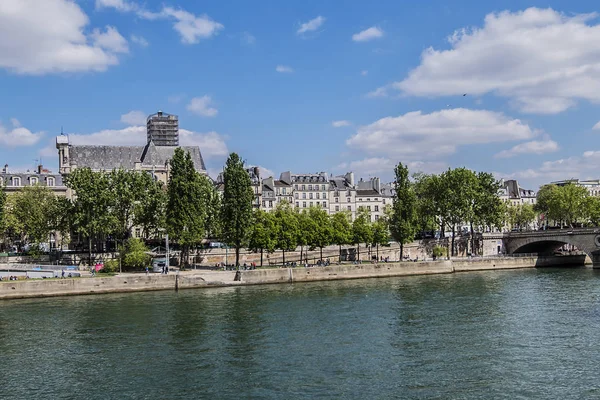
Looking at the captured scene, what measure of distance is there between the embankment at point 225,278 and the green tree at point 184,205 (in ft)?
17.6

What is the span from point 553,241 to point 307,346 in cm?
7249

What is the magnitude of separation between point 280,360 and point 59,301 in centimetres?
3385

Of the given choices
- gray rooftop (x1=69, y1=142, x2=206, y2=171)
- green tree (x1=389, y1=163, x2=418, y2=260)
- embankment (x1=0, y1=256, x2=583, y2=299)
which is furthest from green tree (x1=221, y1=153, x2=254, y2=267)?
gray rooftop (x1=69, y1=142, x2=206, y2=171)

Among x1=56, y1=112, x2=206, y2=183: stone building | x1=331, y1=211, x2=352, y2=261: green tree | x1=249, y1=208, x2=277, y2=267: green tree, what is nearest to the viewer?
x1=249, y1=208, x2=277, y2=267: green tree

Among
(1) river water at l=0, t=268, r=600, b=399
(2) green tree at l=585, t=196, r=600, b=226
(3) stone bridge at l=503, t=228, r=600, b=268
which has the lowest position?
(1) river water at l=0, t=268, r=600, b=399

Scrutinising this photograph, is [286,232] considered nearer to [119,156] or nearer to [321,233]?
[321,233]

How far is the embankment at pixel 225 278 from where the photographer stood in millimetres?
64250

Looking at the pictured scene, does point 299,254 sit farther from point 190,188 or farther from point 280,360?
point 280,360

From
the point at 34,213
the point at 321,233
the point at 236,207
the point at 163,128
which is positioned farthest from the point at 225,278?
the point at 163,128

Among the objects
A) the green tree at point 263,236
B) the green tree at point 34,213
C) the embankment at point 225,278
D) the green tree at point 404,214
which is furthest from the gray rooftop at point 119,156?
the embankment at point 225,278

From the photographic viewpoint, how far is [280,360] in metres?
35.8

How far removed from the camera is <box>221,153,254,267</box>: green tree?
78062 millimetres

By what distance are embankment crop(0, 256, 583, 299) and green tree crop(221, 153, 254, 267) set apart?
19.6 feet

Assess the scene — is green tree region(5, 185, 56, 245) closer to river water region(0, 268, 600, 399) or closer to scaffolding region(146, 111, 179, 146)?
river water region(0, 268, 600, 399)
